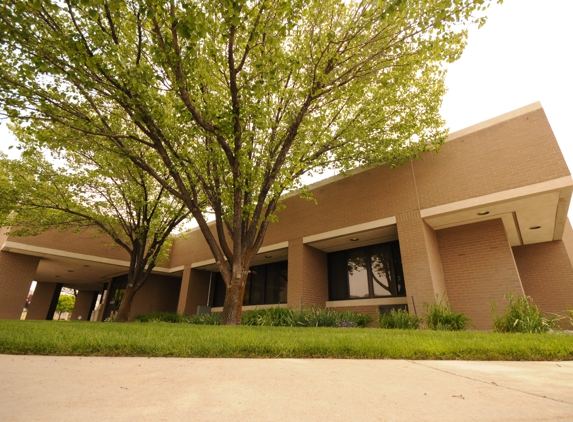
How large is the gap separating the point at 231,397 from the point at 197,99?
739 cm

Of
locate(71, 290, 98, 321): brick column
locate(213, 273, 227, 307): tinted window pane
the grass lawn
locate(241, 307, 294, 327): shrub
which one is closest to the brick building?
locate(241, 307, 294, 327): shrub

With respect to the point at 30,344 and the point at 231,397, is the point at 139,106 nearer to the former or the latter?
the point at 30,344

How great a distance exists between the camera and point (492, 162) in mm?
9219

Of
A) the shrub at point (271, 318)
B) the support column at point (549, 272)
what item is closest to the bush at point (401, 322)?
the shrub at point (271, 318)

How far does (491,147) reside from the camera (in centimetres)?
939

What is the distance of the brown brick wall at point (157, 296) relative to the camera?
2035 cm

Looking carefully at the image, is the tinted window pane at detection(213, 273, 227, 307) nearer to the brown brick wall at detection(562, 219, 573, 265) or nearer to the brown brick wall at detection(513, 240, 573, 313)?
the brown brick wall at detection(513, 240, 573, 313)

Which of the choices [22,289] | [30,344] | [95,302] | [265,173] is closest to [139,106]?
[265,173]

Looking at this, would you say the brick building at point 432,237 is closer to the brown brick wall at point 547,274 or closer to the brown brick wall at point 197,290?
the brown brick wall at point 547,274

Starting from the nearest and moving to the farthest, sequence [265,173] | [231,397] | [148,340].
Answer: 1. [231,397]
2. [148,340]
3. [265,173]

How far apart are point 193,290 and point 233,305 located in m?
11.1

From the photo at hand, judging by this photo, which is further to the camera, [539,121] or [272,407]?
[539,121]

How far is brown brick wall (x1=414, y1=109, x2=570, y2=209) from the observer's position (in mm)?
8406

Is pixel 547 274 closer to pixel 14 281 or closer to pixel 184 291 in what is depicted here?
pixel 184 291
